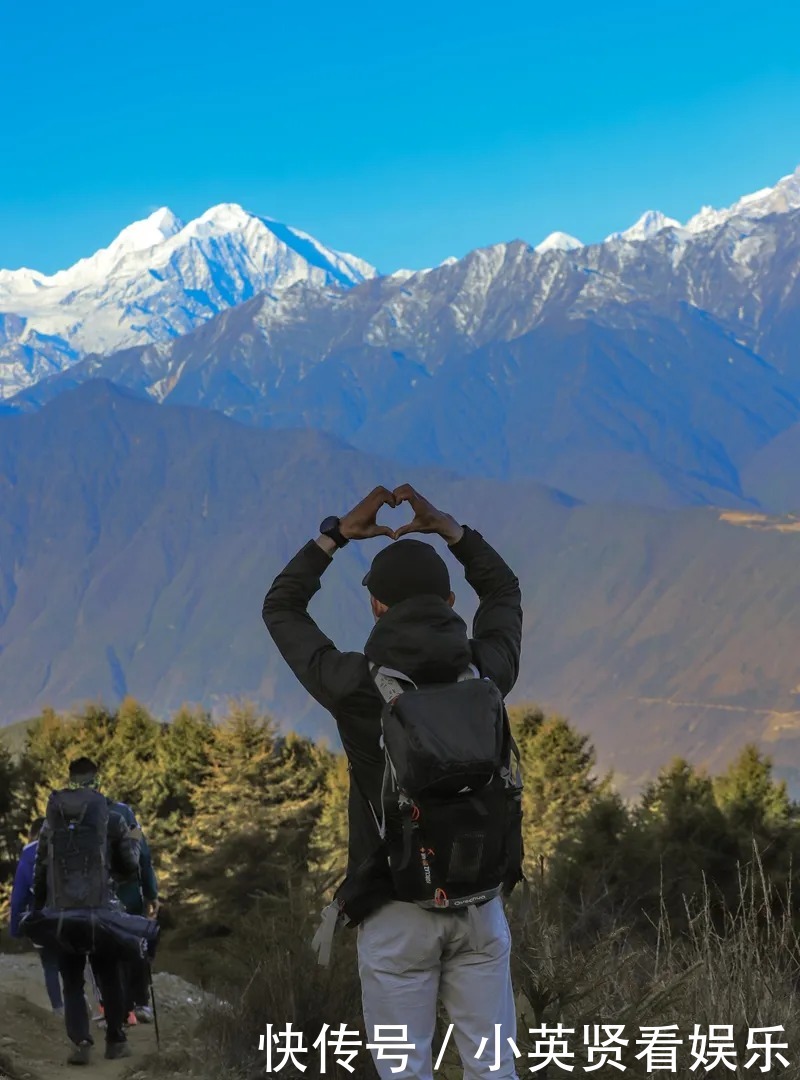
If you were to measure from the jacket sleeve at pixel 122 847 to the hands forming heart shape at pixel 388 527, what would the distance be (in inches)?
135

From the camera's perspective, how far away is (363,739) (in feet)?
13.1

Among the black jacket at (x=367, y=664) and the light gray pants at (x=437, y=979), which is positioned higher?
the black jacket at (x=367, y=664)

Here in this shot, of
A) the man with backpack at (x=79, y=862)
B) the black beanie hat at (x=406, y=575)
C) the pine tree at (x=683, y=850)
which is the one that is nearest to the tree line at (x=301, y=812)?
the pine tree at (x=683, y=850)

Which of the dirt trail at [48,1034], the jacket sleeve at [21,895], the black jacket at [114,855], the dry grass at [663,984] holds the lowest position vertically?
the dirt trail at [48,1034]

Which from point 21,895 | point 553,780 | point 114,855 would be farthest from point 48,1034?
point 553,780

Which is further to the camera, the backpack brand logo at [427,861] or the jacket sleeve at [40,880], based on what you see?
the jacket sleeve at [40,880]

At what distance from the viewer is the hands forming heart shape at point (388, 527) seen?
4301 mm

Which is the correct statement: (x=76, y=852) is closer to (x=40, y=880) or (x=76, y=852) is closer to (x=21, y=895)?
(x=40, y=880)

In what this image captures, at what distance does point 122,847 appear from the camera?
287 inches

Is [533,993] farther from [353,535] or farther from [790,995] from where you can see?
[353,535]

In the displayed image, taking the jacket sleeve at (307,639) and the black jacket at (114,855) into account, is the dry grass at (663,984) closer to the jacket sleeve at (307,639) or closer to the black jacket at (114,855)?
the jacket sleeve at (307,639)

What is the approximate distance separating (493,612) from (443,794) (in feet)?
2.65

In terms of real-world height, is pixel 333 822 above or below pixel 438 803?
above

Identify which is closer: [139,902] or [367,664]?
[367,664]
